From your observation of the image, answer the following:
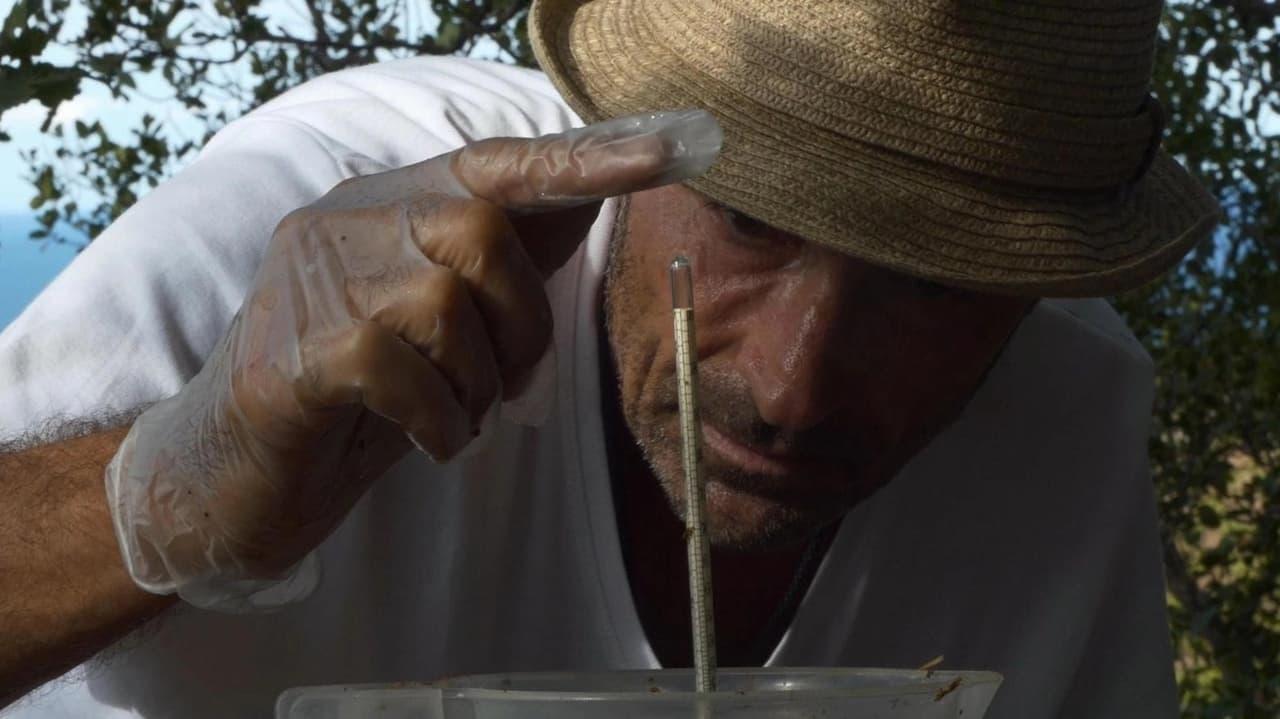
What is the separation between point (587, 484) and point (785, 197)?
1.59 ft

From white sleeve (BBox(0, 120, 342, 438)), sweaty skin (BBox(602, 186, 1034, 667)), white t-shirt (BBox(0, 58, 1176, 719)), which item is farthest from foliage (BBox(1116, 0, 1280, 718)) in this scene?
white sleeve (BBox(0, 120, 342, 438))

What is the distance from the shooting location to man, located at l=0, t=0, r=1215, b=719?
4.17ft

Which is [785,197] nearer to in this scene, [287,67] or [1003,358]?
[1003,358]

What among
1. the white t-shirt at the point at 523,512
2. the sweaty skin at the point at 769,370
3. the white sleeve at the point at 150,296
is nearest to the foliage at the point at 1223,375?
the white t-shirt at the point at 523,512

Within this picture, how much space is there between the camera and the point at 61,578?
58.4 inches

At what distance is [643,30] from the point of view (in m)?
1.83

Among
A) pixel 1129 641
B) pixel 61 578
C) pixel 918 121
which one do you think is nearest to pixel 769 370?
pixel 918 121

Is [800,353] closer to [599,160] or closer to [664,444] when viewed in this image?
[664,444]

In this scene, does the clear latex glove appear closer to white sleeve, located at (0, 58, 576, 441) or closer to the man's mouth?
white sleeve, located at (0, 58, 576, 441)

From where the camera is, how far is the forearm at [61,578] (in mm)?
1480

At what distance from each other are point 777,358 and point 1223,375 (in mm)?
2023

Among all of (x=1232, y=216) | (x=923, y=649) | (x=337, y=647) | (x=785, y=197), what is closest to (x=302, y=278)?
(x=785, y=197)

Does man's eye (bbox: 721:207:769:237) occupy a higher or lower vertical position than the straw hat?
lower

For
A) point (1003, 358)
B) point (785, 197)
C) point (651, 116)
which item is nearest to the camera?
point (651, 116)
